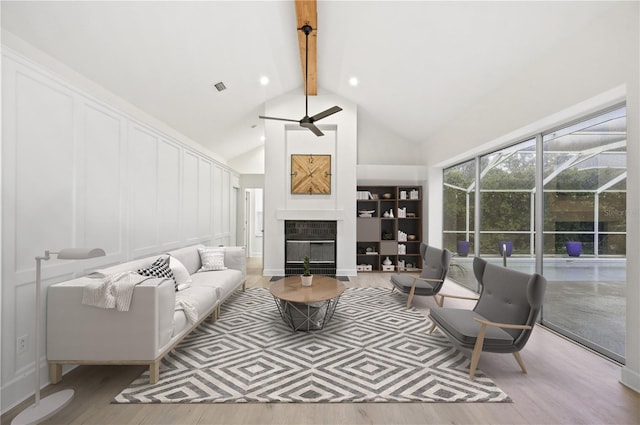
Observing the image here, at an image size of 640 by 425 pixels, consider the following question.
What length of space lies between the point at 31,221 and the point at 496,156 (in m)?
5.50

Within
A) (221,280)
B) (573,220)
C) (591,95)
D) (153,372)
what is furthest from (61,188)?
(573,220)

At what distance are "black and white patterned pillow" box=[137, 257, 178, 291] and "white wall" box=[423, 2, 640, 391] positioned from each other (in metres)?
3.94

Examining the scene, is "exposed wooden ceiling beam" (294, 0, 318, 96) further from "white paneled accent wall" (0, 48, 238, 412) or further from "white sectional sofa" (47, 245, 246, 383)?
"white sectional sofa" (47, 245, 246, 383)

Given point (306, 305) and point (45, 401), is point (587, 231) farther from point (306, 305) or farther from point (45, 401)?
point (45, 401)

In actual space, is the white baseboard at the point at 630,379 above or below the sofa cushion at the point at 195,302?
below

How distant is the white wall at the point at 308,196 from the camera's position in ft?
20.4

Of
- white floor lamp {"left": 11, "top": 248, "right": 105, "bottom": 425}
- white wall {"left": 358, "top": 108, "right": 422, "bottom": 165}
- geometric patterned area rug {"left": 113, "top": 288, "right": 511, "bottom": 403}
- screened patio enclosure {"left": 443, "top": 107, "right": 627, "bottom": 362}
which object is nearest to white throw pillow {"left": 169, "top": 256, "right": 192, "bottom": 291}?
geometric patterned area rug {"left": 113, "top": 288, "right": 511, "bottom": 403}

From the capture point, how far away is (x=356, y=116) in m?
6.55

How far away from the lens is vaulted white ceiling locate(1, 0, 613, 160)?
275cm

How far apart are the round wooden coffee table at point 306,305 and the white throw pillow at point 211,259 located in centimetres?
123

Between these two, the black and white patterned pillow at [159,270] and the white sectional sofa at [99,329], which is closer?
the white sectional sofa at [99,329]

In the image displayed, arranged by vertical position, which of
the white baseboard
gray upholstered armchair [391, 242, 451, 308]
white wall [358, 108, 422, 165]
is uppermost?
white wall [358, 108, 422, 165]

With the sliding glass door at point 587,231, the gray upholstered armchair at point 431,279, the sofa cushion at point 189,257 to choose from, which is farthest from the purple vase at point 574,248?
the sofa cushion at point 189,257

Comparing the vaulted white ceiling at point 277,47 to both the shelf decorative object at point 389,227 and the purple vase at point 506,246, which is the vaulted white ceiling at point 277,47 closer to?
the shelf decorative object at point 389,227
